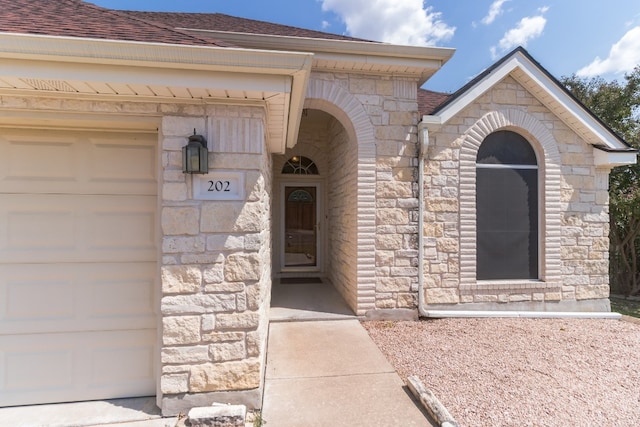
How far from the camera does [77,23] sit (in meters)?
2.11

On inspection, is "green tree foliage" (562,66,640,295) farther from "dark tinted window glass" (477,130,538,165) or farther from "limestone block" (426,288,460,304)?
"limestone block" (426,288,460,304)

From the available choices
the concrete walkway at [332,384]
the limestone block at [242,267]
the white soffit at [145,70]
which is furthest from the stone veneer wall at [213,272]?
the concrete walkway at [332,384]

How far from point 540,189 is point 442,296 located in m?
2.59

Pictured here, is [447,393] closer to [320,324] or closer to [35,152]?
[320,324]

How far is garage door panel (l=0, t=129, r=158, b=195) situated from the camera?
2324mm

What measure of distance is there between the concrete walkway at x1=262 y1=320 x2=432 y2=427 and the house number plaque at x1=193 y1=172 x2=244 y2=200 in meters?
1.81

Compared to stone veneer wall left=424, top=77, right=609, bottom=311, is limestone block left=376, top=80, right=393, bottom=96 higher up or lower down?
higher up

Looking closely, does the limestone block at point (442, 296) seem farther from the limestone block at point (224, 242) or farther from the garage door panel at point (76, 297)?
the garage door panel at point (76, 297)

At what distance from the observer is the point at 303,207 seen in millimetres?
6934

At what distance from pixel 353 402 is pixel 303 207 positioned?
4.87 m

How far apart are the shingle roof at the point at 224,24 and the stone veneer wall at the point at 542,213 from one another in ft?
8.40

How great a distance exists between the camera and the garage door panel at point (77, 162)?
2.32 meters

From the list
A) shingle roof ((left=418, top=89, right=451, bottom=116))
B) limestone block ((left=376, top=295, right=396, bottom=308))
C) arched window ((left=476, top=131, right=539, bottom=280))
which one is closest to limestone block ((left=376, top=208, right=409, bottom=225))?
limestone block ((left=376, top=295, right=396, bottom=308))

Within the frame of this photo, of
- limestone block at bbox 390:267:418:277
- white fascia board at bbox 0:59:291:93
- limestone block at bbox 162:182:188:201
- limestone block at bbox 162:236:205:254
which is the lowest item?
limestone block at bbox 390:267:418:277
